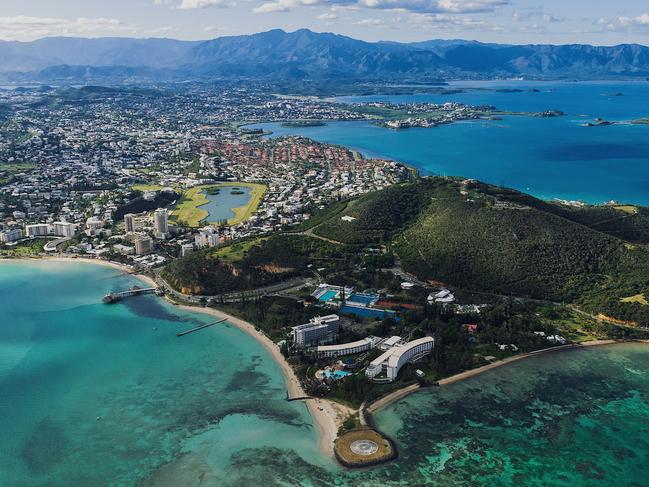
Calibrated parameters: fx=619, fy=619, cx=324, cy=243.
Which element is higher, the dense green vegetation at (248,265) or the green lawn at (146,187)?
the dense green vegetation at (248,265)

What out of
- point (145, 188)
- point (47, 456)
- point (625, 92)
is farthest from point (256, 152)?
point (625, 92)

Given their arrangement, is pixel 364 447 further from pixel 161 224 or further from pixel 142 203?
pixel 142 203

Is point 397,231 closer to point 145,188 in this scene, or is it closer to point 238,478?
point 238,478

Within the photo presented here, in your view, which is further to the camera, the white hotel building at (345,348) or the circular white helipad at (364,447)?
the white hotel building at (345,348)

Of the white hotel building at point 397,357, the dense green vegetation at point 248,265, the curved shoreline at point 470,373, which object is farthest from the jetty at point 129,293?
the curved shoreline at point 470,373

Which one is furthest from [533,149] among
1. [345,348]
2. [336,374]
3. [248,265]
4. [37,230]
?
[336,374]

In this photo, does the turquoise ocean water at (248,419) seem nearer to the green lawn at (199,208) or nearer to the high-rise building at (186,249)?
the high-rise building at (186,249)

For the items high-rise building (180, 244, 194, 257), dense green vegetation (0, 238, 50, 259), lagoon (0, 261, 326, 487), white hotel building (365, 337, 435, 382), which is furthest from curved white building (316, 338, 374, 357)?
dense green vegetation (0, 238, 50, 259)
